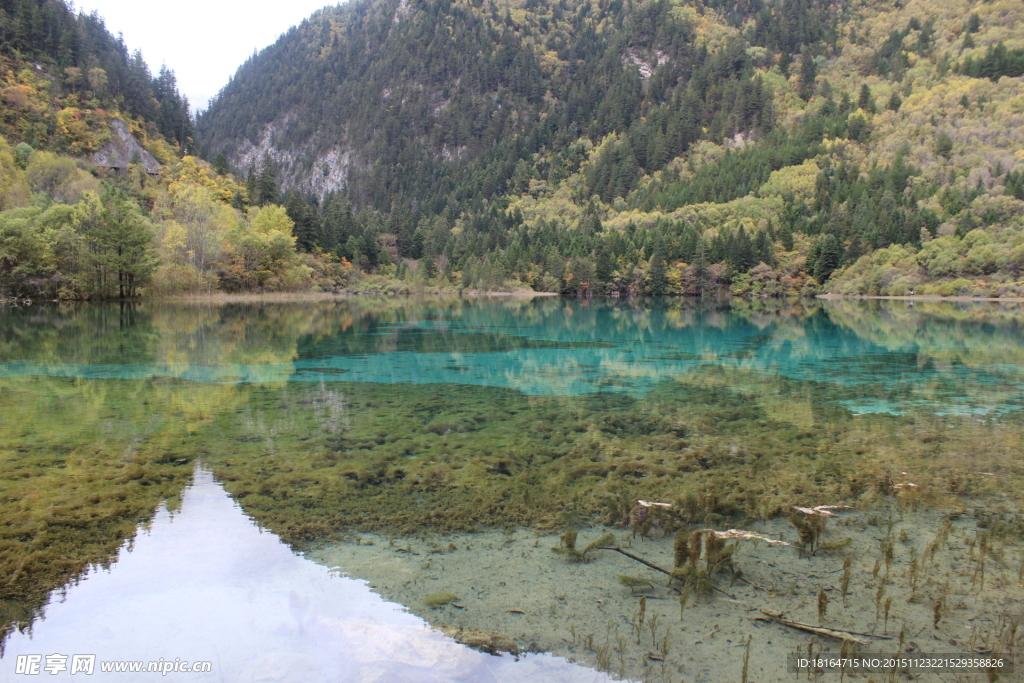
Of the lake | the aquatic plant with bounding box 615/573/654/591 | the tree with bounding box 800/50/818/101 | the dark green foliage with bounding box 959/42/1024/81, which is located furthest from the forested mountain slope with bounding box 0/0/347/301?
the dark green foliage with bounding box 959/42/1024/81

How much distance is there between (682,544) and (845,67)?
212 metres

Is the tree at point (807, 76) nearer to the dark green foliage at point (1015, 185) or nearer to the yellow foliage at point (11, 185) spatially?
the dark green foliage at point (1015, 185)

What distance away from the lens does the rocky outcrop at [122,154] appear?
89.7m

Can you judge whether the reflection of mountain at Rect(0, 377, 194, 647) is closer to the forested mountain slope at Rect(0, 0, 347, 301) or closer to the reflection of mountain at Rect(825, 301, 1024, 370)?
the reflection of mountain at Rect(825, 301, 1024, 370)

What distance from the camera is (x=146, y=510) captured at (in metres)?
7.79

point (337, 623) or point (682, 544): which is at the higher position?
point (682, 544)

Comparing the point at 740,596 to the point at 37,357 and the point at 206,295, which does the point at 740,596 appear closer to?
the point at 37,357

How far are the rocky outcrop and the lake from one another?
8837cm

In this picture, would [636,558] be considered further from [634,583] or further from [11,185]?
[11,185]

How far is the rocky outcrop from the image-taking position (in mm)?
89713

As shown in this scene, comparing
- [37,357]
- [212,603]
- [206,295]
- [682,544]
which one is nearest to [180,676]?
[212,603]

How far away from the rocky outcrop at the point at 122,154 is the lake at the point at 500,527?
290 feet

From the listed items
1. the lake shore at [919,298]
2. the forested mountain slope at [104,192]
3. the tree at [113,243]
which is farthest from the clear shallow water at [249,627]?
the lake shore at [919,298]

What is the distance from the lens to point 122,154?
9319cm
